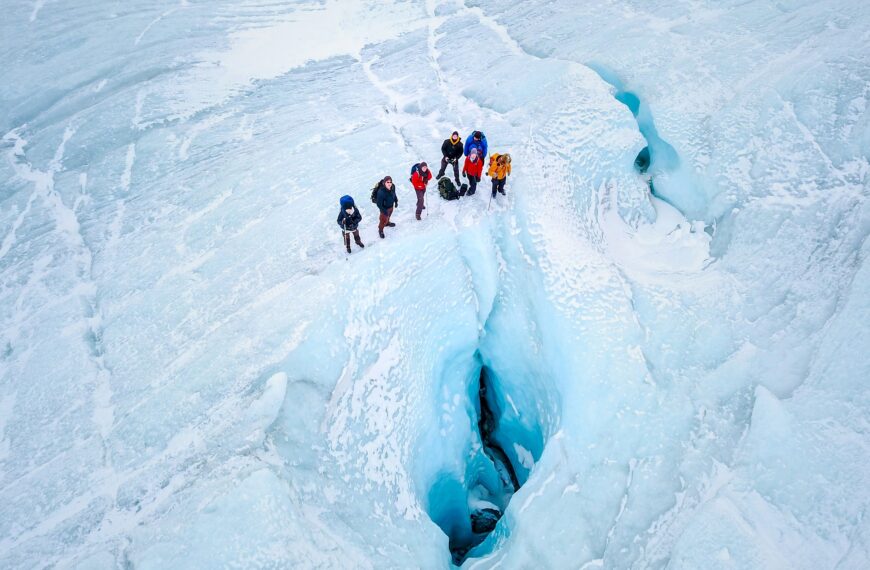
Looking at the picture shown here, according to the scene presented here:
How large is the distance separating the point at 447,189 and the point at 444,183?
0.12 metres

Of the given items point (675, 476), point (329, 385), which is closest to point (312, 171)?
point (329, 385)

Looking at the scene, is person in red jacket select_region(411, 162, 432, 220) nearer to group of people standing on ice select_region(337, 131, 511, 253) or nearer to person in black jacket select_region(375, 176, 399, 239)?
group of people standing on ice select_region(337, 131, 511, 253)

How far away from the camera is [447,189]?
25.2 feet

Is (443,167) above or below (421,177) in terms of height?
below

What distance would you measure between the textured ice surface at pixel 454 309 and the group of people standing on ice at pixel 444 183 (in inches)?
15.6

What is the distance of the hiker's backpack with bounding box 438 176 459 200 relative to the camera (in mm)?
7637

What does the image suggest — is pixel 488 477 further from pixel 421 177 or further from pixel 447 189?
pixel 421 177

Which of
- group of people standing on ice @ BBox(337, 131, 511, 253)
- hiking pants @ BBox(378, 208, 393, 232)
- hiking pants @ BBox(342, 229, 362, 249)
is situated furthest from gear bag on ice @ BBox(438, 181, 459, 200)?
hiking pants @ BBox(342, 229, 362, 249)

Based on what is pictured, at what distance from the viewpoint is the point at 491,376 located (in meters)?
9.35

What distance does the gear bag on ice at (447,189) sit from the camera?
764 cm

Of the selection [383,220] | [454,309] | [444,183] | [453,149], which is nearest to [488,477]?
[454,309]

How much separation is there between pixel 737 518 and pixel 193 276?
8.36 m

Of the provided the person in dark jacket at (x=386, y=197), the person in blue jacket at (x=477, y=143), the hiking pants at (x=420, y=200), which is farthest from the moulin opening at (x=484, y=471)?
the person in blue jacket at (x=477, y=143)

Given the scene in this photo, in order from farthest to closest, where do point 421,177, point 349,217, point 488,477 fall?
point 488,477 → point 421,177 → point 349,217
